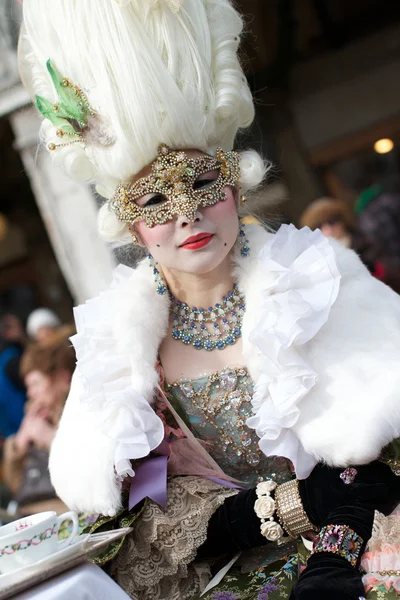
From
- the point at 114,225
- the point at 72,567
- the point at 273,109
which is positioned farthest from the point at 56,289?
the point at 72,567

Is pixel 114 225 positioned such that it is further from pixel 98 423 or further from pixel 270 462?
pixel 270 462

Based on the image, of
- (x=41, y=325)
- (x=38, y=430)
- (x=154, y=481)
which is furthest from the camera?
(x=41, y=325)

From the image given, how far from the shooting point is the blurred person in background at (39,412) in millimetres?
3914

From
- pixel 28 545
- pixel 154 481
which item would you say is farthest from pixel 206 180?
pixel 28 545

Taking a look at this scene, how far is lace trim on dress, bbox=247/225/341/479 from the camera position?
5.88 ft

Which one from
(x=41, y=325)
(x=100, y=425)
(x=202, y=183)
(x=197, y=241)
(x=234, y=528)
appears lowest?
(x=41, y=325)

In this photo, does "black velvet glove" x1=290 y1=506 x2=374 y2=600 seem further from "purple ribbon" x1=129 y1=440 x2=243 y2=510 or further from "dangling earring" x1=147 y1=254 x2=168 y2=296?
"dangling earring" x1=147 y1=254 x2=168 y2=296

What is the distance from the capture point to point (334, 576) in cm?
152

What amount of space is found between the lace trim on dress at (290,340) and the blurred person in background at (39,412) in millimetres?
2171

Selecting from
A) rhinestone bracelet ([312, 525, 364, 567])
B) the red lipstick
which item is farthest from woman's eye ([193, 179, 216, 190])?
rhinestone bracelet ([312, 525, 364, 567])

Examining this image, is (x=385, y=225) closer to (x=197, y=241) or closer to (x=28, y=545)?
(x=197, y=241)

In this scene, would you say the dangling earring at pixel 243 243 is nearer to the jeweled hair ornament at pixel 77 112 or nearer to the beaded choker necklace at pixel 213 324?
the beaded choker necklace at pixel 213 324

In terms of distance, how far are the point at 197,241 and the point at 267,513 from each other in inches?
28.4

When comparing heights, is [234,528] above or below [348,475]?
below
